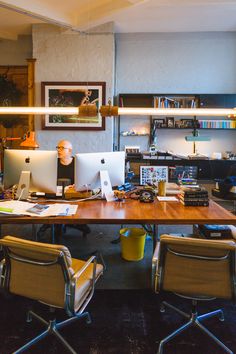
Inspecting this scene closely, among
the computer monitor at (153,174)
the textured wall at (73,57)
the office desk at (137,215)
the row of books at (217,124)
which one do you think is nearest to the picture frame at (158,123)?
the row of books at (217,124)

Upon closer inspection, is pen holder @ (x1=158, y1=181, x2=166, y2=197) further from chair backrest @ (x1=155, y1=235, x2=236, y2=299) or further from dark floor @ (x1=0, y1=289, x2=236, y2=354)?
chair backrest @ (x1=155, y1=235, x2=236, y2=299)

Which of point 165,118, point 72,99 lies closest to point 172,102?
point 165,118

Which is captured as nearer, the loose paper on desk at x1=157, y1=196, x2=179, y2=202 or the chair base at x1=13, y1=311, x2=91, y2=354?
the chair base at x1=13, y1=311, x2=91, y2=354

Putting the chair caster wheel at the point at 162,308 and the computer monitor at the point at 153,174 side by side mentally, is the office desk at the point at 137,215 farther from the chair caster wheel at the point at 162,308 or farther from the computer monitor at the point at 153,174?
the computer monitor at the point at 153,174

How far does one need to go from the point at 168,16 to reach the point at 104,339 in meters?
4.53

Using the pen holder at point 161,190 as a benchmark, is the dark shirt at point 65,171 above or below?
above

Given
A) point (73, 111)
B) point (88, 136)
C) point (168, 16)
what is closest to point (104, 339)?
point (73, 111)

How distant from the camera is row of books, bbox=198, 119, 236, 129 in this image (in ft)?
16.7

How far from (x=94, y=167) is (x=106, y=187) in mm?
219

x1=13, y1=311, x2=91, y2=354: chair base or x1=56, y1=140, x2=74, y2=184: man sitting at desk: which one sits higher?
x1=56, y1=140, x2=74, y2=184: man sitting at desk

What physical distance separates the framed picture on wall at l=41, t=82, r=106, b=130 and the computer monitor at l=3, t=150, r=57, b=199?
2497 millimetres

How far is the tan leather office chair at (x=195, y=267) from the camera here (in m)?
1.51

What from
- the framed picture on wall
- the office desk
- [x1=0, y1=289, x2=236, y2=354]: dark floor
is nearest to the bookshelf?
the framed picture on wall

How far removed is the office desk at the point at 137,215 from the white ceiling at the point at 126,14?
297 centimetres
